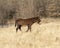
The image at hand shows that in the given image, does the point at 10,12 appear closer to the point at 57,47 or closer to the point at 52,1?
the point at 52,1

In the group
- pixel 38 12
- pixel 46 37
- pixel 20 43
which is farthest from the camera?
pixel 38 12

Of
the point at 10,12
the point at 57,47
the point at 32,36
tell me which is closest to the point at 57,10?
the point at 10,12

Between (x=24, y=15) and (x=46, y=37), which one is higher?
(x=46, y=37)

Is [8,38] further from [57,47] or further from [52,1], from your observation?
[52,1]

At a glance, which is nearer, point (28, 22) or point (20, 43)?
point (20, 43)

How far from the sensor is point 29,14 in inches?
1211

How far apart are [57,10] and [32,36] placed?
21.7 meters

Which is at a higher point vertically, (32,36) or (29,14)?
(32,36)

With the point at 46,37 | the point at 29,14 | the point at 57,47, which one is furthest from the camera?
the point at 29,14

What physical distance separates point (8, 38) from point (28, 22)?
3046 mm

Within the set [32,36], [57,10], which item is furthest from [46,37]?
[57,10]

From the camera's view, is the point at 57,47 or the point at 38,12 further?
the point at 38,12

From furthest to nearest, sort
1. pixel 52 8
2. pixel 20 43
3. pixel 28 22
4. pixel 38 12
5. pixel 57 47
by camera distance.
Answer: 1. pixel 52 8
2. pixel 38 12
3. pixel 28 22
4. pixel 20 43
5. pixel 57 47

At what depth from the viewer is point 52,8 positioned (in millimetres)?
36688
